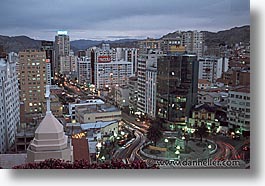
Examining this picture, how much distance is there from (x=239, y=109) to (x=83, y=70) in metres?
1.14

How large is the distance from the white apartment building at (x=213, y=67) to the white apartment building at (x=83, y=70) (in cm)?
82

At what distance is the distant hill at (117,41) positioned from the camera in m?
1.87

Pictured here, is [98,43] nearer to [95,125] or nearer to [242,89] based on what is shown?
[95,125]

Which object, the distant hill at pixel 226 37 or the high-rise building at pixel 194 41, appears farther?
the high-rise building at pixel 194 41

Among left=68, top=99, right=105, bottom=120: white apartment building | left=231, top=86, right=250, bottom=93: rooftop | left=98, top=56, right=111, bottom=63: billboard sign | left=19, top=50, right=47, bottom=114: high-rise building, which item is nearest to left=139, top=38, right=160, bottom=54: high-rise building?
left=98, top=56, right=111, bottom=63: billboard sign

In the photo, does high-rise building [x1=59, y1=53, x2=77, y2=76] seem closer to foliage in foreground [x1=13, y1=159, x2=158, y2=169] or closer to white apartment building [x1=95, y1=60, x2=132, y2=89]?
white apartment building [x1=95, y1=60, x2=132, y2=89]

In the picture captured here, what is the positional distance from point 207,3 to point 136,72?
2.20 feet

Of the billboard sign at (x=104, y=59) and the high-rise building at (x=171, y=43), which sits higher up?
the high-rise building at (x=171, y=43)

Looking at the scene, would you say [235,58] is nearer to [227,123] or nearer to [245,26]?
[245,26]

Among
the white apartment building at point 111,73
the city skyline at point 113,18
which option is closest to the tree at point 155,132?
the white apartment building at point 111,73

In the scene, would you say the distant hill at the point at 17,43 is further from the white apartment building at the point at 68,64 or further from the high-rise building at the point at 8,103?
the white apartment building at the point at 68,64

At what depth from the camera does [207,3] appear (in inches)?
73.2

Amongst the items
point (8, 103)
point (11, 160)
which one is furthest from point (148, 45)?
point (11, 160)

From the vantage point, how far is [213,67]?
1969 millimetres
